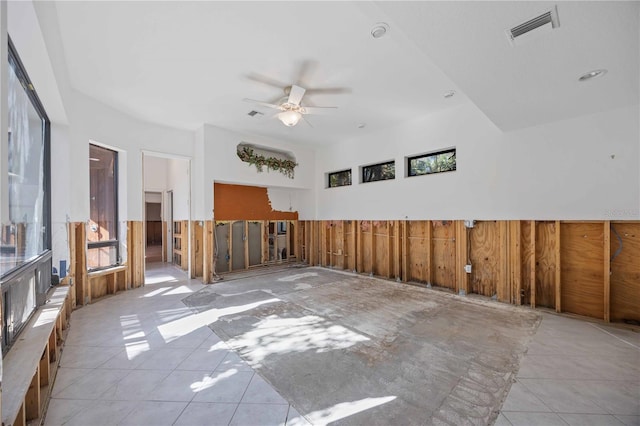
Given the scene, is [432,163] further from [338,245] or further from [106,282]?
[106,282]

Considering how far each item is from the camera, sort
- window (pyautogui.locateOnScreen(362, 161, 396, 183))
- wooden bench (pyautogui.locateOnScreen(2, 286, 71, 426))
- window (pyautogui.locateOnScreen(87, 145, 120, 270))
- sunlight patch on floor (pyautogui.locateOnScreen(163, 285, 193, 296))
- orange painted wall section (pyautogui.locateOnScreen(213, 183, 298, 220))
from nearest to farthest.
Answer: wooden bench (pyautogui.locateOnScreen(2, 286, 71, 426)) < window (pyautogui.locateOnScreen(87, 145, 120, 270)) < sunlight patch on floor (pyautogui.locateOnScreen(163, 285, 193, 296)) < window (pyautogui.locateOnScreen(362, 161, 396, 183)) < orange painted wall section (pyautogui.locateOnScreen(213, 183, 298, 220))

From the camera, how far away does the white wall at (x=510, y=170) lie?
342 cm

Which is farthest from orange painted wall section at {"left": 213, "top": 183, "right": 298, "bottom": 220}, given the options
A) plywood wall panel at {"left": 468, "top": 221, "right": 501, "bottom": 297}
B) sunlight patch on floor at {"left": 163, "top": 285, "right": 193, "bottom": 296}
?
plywood wall panel at {"left": 468, "top": 221, "right": 501, "bottom": 297}

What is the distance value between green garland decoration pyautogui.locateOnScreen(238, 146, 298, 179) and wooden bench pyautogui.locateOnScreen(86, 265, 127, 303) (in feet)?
11.2

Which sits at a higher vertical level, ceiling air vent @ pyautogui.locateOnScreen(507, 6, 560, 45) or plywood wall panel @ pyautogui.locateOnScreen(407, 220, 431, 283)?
ceiling air vent @ pyautogui.locateOnScreen(507, 6, 560, 45)

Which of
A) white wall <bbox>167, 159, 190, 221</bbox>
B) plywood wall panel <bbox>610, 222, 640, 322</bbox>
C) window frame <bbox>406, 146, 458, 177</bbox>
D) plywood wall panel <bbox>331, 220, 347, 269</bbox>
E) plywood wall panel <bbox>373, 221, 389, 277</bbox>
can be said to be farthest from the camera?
plywood wall panel <bbox>331, 220, 347, 269</bbox>

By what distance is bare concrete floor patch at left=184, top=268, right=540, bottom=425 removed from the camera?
195cm

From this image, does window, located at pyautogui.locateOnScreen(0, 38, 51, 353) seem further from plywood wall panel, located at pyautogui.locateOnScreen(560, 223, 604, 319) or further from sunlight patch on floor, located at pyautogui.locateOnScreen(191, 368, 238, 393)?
plywood wall panel, located at pyautogui.locateOnScreen(560, 223, 604, 319)

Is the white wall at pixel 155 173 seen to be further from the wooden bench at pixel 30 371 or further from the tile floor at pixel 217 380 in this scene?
the wooden bench at pixel 30 371

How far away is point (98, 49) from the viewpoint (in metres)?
3.15

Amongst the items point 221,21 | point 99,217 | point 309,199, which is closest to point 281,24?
point 221,21

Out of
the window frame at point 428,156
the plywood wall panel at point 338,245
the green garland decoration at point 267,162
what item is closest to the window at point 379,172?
the window frame at point 428,156

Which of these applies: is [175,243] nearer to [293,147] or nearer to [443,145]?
[293,147]

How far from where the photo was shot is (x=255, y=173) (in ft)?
21.8
